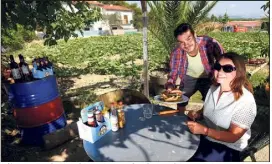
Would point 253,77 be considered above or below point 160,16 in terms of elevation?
below

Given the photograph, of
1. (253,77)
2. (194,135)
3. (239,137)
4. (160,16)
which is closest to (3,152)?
(194,135)

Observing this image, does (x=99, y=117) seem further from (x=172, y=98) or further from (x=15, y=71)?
(x=15, y=71)

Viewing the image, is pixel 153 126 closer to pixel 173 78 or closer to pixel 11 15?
pixel 173 78

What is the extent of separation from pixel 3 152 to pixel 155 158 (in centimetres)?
301

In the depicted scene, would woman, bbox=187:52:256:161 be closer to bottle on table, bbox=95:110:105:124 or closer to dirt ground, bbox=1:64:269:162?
bottle on table, bbox=95:110:105:124

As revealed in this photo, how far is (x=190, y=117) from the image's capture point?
294cm

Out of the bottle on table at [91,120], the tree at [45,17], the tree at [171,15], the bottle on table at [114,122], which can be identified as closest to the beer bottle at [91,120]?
the bottle on table at [91,120]

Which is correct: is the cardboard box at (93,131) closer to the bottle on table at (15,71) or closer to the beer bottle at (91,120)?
the beer bottle at (91,120)

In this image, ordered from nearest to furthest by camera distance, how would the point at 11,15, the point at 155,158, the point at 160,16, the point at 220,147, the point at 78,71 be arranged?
the point at 155,158
the point at 220,147
the point at 11,15
the point at 160,16
the point at 78,71

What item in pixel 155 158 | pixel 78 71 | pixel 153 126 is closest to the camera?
pixel 155 158

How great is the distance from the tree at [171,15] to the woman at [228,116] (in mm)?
4647

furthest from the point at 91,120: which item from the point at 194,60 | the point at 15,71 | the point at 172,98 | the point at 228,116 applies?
the point at 15,71

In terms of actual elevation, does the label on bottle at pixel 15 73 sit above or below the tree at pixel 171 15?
below

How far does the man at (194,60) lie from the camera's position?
3842 mm
